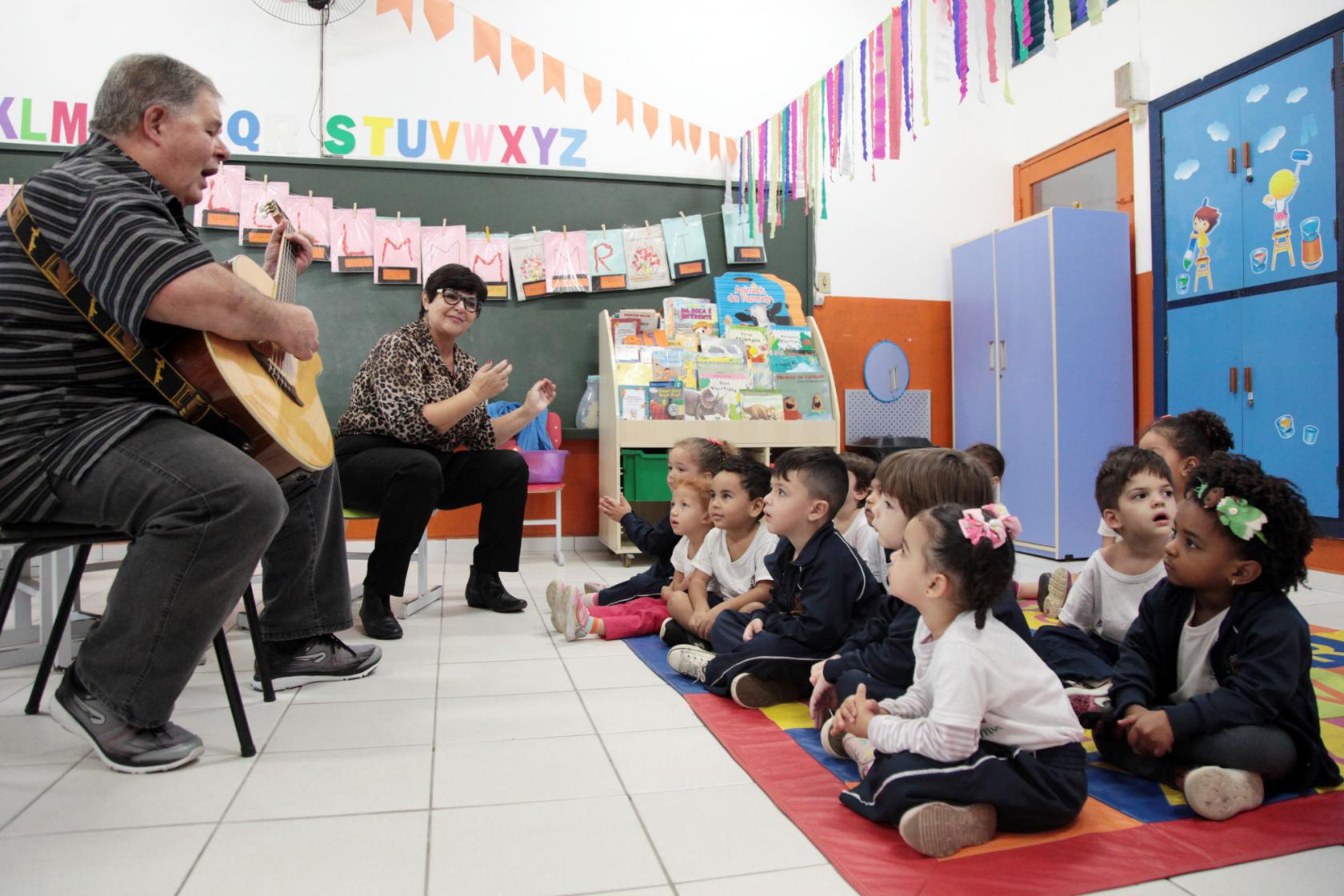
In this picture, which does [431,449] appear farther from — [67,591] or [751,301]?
[751,301]

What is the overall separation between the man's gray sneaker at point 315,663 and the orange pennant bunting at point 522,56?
3.65 m

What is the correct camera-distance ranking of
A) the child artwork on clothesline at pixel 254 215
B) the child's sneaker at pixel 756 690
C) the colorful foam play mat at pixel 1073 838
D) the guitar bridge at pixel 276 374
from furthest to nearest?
1. the child artwork on clothesline at pixel 254 215
2. the child's sneaker at pixel 756 690
3. the guitar bridge at pixel 276 374
4. the colorful foam play mat at pixel 1073 838

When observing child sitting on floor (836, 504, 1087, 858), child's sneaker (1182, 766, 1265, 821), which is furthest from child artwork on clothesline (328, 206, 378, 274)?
child's sneaker (1182, 766, 1265, 821)

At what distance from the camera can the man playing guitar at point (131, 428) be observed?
1.49m

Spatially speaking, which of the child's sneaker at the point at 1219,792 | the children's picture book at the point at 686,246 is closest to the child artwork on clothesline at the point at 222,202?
the children's picture book at the point at 686,246

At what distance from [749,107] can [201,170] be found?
13.4 feet

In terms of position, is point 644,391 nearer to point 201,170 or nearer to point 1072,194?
point 201,170

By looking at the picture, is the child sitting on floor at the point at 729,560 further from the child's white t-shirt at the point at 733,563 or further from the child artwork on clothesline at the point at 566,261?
the child artwork on clothesline at the point at 566,261

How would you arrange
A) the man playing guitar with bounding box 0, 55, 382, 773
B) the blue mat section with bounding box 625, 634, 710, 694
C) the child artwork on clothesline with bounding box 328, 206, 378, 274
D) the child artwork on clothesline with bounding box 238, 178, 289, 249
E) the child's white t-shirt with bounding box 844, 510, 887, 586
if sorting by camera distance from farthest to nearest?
1. the child artwork on clothesline with bounding box 328, 206, 378, 274
2. the child artwork on clothesline with bounding box 238, 178, 289, 249
3. the child's white t-shirt with bounding box 844, 510, 887, 586
4. the blue mat section with bounding box 625, 634, 710, 694
5. the man playing guitar with bounding box 0, 55, 382, 773

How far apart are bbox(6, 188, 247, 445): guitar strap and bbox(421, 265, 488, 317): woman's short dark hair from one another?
4.96 feet

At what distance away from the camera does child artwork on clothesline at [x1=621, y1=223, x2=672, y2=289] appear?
4773 millimetres

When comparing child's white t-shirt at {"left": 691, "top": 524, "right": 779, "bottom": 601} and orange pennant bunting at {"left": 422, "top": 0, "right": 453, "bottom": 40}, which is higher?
orange pennant bunting at {"left": 422, "top": 0, "right": 453, "bottom": 40}

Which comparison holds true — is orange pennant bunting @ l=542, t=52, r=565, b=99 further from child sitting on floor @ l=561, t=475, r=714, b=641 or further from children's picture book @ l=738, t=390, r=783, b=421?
child sitting on floor @ l=561, t=475, r=714, b=641

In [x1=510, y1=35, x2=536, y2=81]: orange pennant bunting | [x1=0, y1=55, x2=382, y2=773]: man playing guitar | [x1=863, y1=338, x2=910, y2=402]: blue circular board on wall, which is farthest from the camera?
[x1=863, y1=338, x2=910, y2=402]: blue circular board on wall
